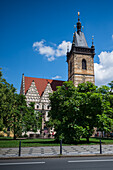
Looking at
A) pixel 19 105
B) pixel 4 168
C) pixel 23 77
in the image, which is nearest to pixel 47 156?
pixel 4 168

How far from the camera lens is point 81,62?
49.8 metres

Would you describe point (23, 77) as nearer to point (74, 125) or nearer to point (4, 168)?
point (74, 125)

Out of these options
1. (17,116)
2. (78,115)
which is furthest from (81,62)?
(78,115)

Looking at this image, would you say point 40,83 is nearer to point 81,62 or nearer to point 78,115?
point 81,62

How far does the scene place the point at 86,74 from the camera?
48.9 meters

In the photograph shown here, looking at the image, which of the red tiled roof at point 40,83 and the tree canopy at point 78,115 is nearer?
the tree canopy at point 78,115

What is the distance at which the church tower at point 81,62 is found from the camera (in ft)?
158

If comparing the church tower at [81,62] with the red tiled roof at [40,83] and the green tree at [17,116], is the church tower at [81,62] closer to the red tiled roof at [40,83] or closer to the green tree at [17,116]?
the red tiled roof at [40,83]

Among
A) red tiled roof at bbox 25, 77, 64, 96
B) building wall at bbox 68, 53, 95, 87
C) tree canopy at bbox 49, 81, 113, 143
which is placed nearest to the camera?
tree canopy at bbox 49, 81, 113, 143

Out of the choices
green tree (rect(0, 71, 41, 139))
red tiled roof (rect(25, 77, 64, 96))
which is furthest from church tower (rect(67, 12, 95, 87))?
green tree (rect(0, 71, 41, 139))

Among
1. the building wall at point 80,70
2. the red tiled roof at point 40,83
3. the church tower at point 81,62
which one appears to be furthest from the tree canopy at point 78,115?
the red tiled roof at point 40,83

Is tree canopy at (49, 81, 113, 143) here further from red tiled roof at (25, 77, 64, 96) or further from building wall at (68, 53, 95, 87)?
red tiled roof at (25, 77, 64, 96)

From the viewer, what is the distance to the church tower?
48.2 meters

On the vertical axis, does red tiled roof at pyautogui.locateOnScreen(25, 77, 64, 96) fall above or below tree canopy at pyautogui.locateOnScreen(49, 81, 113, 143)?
above
